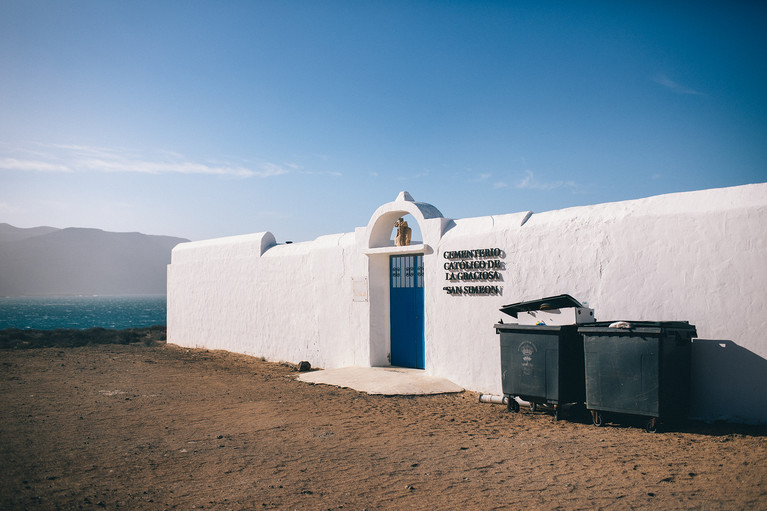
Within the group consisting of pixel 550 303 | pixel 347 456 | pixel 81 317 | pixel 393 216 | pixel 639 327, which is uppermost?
pixel 393 216

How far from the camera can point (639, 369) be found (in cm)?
702

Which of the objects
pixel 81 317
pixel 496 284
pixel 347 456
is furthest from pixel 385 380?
pixel 81 317

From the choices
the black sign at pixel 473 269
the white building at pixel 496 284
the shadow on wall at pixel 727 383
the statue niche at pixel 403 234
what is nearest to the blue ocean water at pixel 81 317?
the white building at pixel 496 284

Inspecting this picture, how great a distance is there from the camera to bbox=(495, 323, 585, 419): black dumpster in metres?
7.86

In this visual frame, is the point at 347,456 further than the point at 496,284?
No

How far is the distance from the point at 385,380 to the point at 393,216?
3874 mm

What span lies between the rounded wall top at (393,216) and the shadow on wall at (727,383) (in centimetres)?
536

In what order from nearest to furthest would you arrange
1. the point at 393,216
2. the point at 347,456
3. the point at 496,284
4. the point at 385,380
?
1. the point at 347,456
2. the point at 496,284
3. the point at 385,380
4. the point at 393,216

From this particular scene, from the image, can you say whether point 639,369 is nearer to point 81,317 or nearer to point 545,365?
point 545,365

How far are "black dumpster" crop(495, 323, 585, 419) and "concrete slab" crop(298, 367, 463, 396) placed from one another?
6.82 ft

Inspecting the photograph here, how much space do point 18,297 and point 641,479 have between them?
216 meters

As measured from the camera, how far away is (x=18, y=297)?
182000 millimetres

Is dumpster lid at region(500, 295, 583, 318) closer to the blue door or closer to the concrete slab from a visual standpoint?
the concrete slab

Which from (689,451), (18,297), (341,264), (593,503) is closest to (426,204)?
(341,264)
